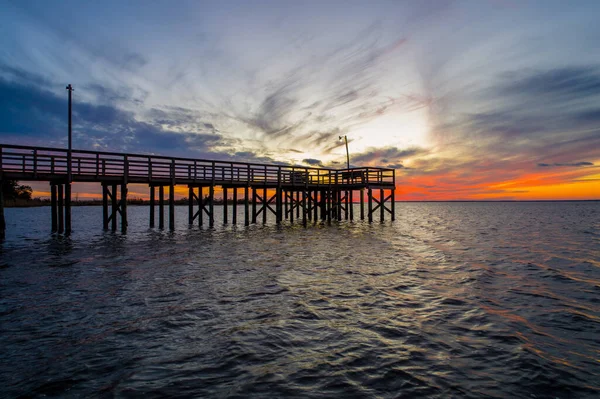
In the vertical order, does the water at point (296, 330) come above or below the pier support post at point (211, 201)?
below

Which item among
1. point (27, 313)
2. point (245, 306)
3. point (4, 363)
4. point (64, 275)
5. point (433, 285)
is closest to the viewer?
point (4, 363)

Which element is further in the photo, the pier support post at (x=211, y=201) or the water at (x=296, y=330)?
the pier support post at (x=211, y=201)

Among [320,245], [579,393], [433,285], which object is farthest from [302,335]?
[320,245]

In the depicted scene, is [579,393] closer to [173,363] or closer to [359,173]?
[173,363]

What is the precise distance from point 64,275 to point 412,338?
35.6 feet

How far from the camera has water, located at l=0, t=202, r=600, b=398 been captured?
4.22m

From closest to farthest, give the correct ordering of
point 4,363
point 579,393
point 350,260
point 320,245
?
point 579,393
point 4,363
point 350,260
point 320,245

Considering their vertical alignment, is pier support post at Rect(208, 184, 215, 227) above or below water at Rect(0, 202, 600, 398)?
above

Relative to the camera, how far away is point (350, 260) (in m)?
13.3

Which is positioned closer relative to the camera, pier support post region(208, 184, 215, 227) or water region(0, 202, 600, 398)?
water region(0, 202, 600, 398)

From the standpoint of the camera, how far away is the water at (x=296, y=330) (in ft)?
13.9

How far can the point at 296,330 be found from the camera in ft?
19.7

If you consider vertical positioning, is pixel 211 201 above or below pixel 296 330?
above

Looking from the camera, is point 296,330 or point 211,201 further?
point 211,201
